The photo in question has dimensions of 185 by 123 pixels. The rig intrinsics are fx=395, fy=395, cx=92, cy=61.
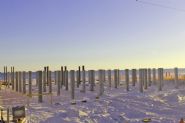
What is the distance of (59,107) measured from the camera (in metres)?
22.2

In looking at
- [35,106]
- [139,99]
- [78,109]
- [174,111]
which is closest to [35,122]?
[78,109]

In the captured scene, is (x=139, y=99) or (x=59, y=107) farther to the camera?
(x=139, y=99)

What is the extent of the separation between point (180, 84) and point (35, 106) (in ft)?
62.6

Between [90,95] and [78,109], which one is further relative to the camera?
[90,95]

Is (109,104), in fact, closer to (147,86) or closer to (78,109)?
(78,109)

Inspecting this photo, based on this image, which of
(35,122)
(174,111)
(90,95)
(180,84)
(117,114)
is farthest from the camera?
(180,84)

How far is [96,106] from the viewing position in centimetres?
2244

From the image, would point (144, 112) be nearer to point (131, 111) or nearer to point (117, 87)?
point (131, 111)

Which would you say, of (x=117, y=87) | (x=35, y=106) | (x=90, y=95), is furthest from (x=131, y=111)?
(x=117, y=87)

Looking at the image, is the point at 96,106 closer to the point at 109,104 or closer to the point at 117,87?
the point at 109,104

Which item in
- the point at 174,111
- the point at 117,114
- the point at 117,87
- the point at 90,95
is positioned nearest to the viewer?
the point at 117,114

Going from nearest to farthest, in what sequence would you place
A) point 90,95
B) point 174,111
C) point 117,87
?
point 174,111, point 90,95, point 117,87

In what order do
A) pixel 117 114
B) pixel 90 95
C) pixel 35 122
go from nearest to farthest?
1. pixel 35 122
2. pixel 117 114
3. pixel 90 95

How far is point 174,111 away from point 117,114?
388 centimetres
